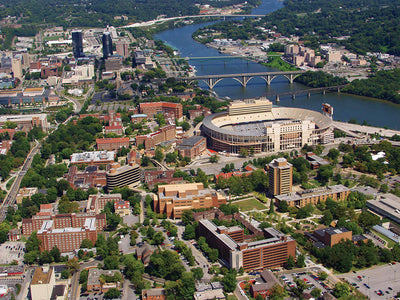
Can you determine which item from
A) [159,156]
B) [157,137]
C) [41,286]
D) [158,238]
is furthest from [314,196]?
[41,286]

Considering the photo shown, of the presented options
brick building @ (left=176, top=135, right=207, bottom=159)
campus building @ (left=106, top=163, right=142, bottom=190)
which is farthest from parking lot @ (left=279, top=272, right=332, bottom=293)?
brick building @ (left=176, top=135, right=207, bottom=159)

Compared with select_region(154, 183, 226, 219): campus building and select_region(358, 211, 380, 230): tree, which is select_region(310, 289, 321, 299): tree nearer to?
select_region(358, 211, 380, 230): tree

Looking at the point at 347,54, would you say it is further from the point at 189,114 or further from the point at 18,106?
the point at 18,106

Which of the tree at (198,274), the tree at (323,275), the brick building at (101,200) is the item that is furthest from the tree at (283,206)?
the brick building at (101,200)

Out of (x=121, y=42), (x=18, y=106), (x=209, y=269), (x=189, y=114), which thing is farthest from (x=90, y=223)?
(x=121, y=42)

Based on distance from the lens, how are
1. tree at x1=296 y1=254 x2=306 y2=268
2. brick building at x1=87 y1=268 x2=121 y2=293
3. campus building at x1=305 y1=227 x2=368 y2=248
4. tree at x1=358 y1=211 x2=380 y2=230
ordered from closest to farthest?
brick building at x1=87 y1=268 x2=121 y2=293 < tree at x1=296 y1=254 x2=306 y2=268 < campus building at x1=305 y1=227 x2=368 y2=248 < tree at x1=358 y1=211 x2=380 y2=230

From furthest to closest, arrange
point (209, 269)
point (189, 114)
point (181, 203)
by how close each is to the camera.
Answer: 1. point (189, 114)
2. point (181, 203)
3. point (209, 269)
